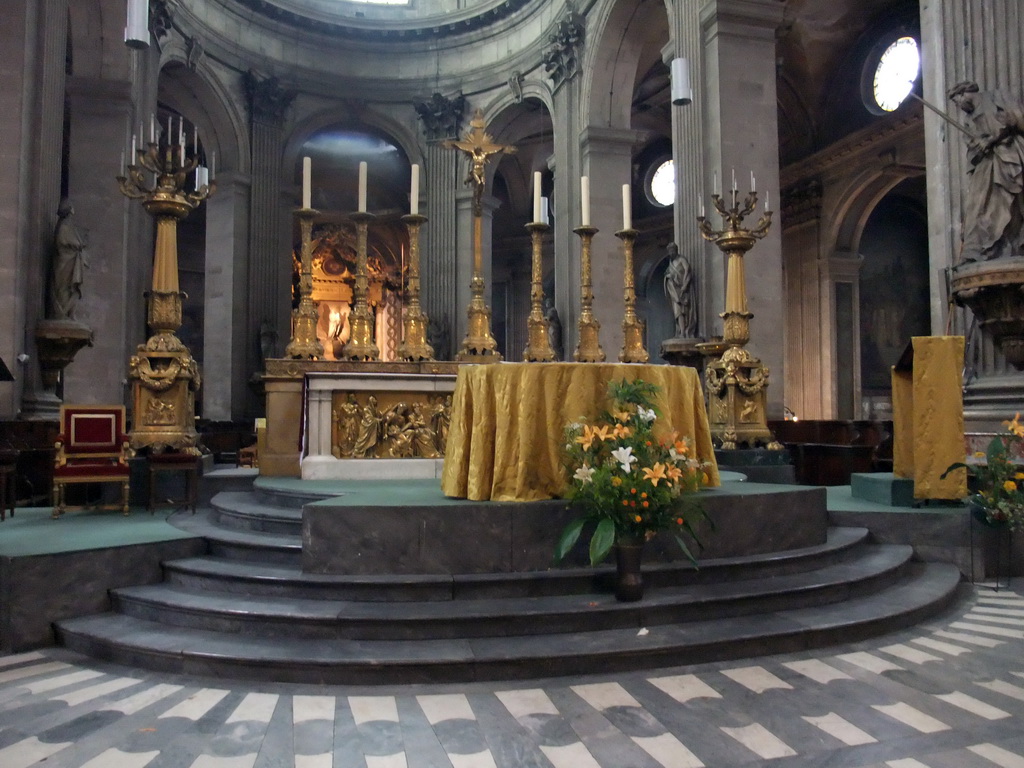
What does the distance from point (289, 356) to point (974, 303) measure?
6160 mm

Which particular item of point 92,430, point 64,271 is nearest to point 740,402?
point 92,430

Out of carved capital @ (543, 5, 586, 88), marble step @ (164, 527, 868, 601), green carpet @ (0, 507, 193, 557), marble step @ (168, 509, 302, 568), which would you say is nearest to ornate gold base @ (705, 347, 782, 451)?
marble step @ (164, 527, 868, 601)

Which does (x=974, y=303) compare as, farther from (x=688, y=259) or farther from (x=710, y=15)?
(x=710, y=15)

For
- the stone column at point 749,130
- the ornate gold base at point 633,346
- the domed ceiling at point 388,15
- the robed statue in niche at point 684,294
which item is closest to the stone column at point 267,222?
the domed ceiling at point 388,15

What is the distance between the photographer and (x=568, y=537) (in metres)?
3.84

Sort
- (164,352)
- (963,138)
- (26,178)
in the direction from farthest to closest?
(26,178), (963,138), (164,352)

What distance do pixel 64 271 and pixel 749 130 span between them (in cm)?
904

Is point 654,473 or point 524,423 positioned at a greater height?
point 524,423

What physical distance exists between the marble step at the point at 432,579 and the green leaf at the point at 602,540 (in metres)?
0.40

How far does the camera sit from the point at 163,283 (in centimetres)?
666

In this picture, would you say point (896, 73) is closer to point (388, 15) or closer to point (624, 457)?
point (388, 15)

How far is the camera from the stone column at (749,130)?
1057 centimetres

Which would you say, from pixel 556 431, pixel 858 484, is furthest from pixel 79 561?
pixel 858 484

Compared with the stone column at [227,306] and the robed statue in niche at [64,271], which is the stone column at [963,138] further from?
the stone column at [227,306]
